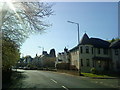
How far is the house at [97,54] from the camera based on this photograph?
Result: 5006 centimetres

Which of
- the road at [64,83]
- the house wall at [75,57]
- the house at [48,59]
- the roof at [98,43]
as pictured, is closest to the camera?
the road at [64,83]

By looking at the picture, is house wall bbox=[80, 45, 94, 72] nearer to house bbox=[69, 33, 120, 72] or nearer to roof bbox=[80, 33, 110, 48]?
house bbox=[69, 33, 120, 72]

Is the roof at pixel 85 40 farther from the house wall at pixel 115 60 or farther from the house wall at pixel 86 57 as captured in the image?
the house wall at pixel 115 60

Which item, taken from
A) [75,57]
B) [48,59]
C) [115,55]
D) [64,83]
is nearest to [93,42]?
[115,55]

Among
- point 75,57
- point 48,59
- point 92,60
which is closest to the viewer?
point 92,60

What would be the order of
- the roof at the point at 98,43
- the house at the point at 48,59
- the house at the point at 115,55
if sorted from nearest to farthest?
the roof at the point at 98,43
the house at the point at 115,55
the house at the point at 48,59

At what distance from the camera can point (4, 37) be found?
2055 centimetres

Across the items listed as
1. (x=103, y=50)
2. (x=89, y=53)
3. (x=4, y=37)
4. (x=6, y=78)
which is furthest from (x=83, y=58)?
(x=4, y=37)

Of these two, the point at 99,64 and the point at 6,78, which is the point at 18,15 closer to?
the point at 6,78

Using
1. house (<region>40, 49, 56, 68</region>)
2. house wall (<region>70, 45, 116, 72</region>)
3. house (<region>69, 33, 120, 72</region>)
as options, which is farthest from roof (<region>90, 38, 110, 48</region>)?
house (<region>40, 49, 56, 68</region>)

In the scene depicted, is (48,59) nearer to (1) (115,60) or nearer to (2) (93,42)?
(2) (93,42)

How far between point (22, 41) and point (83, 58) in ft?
94.9

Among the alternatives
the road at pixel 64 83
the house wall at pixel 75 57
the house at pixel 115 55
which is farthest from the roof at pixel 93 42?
the road at pixel 64 83

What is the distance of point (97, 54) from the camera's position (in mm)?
51844
